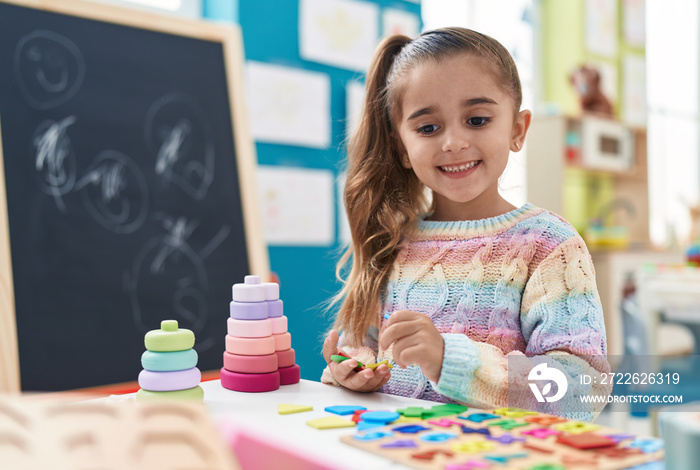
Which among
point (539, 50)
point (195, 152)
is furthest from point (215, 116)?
point (539, 50)

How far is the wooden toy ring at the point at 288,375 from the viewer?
0.90 metres

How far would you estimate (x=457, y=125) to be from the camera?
1050 millimetres

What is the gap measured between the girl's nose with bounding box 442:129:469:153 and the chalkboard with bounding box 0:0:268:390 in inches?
46.3

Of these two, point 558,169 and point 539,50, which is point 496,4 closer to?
point 539,50

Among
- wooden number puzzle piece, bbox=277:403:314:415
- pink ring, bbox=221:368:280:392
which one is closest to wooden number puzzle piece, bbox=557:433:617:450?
wooden number puzzle piece, bbox=277:403:314:415

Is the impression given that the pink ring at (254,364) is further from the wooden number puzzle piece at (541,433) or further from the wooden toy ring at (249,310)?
the wooden number puzzle piece at (541,433)

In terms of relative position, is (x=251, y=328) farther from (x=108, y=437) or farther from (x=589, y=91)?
(x=589, y=91)

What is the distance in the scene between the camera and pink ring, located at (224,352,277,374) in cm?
86

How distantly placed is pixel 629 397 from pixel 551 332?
18 cm

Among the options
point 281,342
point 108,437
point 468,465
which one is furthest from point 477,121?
point 108,437

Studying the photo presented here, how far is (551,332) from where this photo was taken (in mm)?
904

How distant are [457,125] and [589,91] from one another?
12.1ft

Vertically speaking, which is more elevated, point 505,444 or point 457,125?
point 457,125

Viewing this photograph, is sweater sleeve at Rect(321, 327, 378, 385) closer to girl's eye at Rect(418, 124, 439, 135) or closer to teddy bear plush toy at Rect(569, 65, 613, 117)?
girl's eye at Rect(418, 124, 439, 135)
